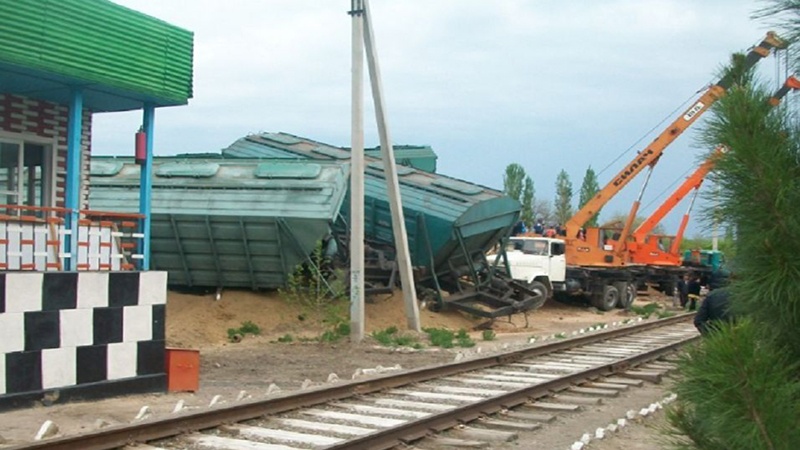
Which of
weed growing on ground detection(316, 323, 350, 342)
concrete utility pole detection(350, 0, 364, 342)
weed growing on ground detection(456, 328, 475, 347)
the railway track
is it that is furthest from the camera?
weed growing on ground detection(456, 328, 475, 347)

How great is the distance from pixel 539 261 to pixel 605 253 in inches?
171

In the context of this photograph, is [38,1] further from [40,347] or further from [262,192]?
[262,192]

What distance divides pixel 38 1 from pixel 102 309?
352cm

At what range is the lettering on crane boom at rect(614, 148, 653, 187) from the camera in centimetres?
3000

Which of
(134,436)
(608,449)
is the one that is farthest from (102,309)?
(608,449)

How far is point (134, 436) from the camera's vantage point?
7.12 metres

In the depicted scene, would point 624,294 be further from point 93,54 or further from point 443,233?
point 93,54

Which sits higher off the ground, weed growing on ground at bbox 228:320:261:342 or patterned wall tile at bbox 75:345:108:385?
patterned wall tile at bbox 75:345:108:385

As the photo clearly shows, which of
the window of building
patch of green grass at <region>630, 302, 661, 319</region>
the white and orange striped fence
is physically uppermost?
the window of building

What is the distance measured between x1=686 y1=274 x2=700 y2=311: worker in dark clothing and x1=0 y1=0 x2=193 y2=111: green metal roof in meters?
22.0

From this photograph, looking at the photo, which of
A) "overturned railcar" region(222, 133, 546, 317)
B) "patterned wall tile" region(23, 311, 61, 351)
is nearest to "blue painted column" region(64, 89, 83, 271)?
"patterned wall tile" region(23, 311, 61, 351)

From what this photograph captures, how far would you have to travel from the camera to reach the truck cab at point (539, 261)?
26.8 meters

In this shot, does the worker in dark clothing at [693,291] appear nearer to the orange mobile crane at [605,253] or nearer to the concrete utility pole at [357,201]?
the orange mobile crane at [605,253]

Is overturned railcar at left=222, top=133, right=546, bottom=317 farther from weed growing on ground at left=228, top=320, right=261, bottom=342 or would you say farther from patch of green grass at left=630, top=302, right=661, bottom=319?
patch of green grass at left=630, top=302, right=661, bottom=319
